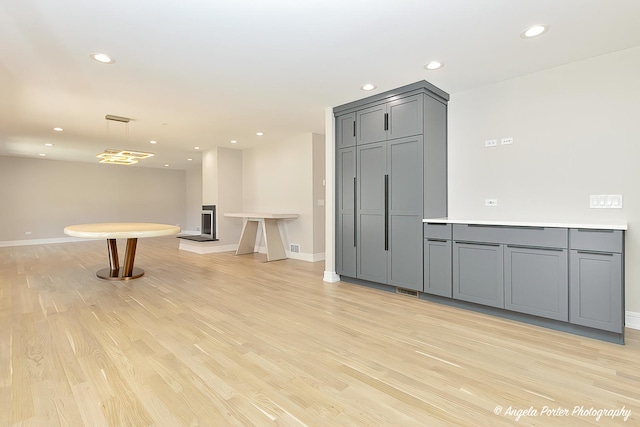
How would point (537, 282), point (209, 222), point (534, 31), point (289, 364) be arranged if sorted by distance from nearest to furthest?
point (289, 364), point (534, 31), point (537, 282), point (209, 222)


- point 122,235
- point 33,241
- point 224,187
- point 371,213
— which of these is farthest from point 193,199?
point 371,213

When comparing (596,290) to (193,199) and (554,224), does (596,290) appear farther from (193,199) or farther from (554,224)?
(193,199)

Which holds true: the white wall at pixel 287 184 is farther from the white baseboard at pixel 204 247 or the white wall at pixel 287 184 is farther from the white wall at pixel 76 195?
the white wall at pixel 76 195

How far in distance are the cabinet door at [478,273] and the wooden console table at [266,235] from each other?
11.7ft

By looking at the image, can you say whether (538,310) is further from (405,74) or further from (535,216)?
(405,74)

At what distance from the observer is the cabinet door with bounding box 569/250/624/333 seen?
2.42 m

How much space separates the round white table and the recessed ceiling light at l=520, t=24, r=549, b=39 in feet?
14.7

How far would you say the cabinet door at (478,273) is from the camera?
300 cm

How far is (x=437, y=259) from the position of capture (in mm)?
3426

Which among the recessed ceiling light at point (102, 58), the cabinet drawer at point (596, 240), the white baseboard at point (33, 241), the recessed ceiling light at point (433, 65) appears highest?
the recessed ceiling light at point (102, 58)

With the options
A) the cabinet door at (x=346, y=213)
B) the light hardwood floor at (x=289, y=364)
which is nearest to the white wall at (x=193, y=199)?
the light hardwood floor at (x=289, y=364)

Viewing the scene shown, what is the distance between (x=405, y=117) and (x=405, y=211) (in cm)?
110

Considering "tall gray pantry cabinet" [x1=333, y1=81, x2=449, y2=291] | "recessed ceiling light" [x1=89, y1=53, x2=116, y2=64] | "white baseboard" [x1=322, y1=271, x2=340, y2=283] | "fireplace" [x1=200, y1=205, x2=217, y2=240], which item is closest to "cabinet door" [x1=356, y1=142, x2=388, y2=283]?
"tall gray pantry cabinet" [x1=333, y1=81, x2=449, y2=291]

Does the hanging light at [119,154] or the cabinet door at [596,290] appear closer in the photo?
the cabinet door at [596,290]
